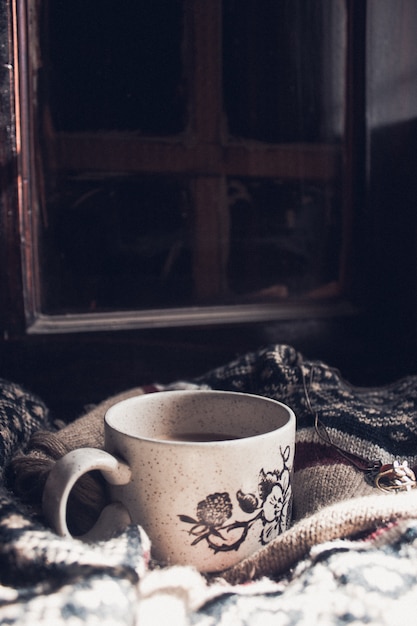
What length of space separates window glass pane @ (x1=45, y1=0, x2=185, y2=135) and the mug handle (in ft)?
1.22

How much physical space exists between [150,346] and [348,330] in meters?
0.21

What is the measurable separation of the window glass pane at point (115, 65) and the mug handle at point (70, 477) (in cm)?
37

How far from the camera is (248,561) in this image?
0.37m

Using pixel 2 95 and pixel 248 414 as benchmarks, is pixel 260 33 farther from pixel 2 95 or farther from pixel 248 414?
pixel 248 414

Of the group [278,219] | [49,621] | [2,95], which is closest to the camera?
[49,621]

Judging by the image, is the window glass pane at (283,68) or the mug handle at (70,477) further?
the window glass pane at (283,68)

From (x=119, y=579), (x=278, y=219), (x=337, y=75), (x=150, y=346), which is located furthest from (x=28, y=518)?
(x=337, y=75)

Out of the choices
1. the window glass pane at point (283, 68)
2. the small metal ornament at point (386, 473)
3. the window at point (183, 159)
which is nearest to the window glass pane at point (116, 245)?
the window at point (183, 159)

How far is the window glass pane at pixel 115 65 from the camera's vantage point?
0.61 m

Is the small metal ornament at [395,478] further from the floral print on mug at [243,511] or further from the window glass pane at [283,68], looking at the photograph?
the window glass pane at [283,68]

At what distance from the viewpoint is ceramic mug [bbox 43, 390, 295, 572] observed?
1.16ft

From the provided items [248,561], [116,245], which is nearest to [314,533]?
[248,561]

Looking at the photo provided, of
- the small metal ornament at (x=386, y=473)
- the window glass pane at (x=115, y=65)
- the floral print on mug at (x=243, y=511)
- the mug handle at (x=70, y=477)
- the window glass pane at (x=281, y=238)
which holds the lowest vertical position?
the small metal ornament at (x=386, y=473)

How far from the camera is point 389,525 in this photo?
0.37 m
